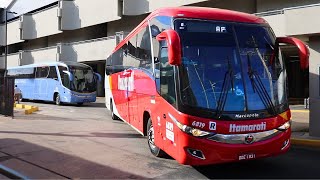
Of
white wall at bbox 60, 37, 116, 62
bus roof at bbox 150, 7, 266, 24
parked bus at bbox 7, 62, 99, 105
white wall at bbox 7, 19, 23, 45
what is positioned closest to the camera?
bus roof at bbox 150, 7, 266, 24

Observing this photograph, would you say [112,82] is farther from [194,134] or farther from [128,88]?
[194,134]

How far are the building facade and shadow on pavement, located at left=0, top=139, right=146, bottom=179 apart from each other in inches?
507

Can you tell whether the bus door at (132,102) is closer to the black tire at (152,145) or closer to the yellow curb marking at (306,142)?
the black tire at (152,145)

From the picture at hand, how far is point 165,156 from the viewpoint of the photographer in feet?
27.8

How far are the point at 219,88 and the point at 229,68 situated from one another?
46cm

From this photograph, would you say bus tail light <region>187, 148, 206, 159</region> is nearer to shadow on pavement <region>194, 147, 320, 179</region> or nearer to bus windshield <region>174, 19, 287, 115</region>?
shadow on pavement <region>194, 147, 320, 179</region>

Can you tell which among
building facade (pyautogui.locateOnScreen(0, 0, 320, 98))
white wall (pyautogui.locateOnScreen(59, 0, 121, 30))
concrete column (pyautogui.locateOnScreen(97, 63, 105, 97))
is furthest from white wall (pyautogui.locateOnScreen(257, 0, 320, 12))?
concrete column (pyautogui.locateOnScreen(97, 63, 105, 97))

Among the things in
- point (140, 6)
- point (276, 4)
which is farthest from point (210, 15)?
point (140, 6)

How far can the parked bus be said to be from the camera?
25125mm

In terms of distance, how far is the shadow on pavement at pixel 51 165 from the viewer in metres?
7.13

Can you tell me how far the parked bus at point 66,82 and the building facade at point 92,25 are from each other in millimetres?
6136

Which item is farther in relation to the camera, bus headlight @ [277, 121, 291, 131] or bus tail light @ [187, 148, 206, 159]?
bus headlight @ [277, 121, 291, 131]

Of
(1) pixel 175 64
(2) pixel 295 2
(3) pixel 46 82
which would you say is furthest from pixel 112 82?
(3) pixel 46 82

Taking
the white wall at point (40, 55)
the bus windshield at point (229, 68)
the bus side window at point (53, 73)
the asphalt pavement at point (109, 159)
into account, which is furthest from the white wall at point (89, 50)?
the bus windshield at point (229, 68)
